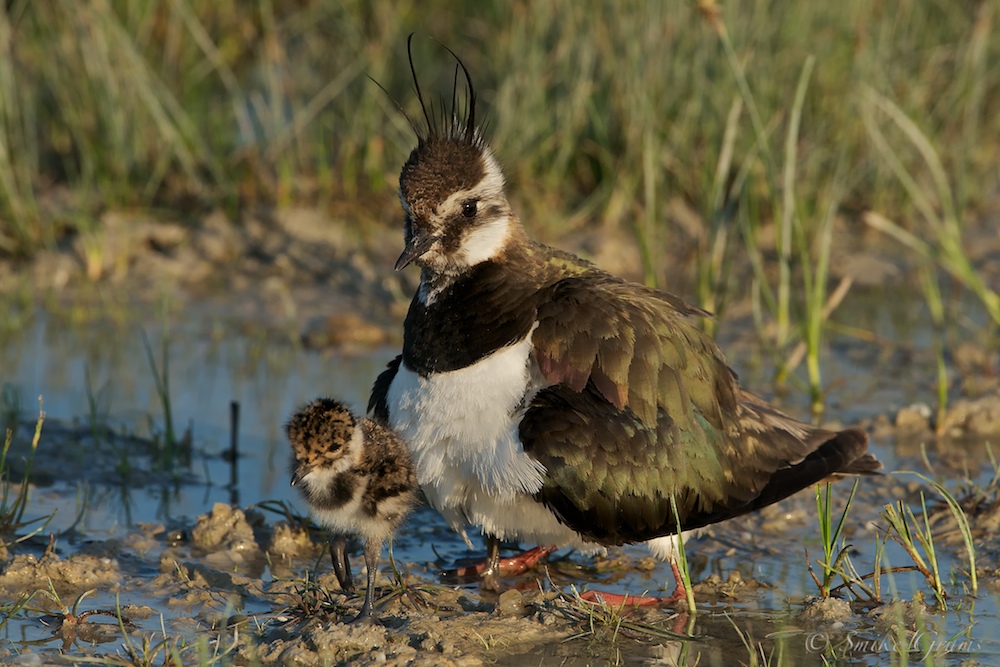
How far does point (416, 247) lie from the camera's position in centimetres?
503

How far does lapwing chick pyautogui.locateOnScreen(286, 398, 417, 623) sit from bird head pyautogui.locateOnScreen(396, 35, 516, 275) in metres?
0.67

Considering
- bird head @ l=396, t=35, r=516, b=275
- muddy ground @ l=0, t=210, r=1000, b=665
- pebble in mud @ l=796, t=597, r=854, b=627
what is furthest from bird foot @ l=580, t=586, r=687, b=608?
bird head @ l=396, t=35, r=516, b=275

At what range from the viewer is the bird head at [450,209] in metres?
5.06

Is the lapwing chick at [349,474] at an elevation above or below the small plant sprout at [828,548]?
above

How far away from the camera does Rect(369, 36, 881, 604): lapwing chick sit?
4723 millimetres

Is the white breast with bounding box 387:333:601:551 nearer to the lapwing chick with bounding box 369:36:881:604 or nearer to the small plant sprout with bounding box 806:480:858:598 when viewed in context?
the lapwing chick with bounding box 369:36:881:604

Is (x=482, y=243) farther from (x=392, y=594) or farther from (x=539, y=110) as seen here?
(x=539, y=110)

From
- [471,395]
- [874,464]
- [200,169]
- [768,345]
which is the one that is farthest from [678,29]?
[471,395]

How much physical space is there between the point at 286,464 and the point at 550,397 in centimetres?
189

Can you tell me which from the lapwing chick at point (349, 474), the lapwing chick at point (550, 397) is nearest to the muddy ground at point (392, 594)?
the lapwing chick at point (349, 474)

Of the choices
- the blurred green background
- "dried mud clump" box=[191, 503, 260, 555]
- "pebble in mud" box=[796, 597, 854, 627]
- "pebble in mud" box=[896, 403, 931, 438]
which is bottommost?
"pebble in mud" box=[796, 597, 854, 627]

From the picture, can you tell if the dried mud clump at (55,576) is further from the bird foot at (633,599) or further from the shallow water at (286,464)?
the bird foot at (633,599)

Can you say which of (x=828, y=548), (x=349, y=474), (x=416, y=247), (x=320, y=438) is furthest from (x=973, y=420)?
(x=320, y=438)

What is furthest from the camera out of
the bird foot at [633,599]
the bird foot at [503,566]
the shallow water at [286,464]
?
the bird foot at [503,566]
